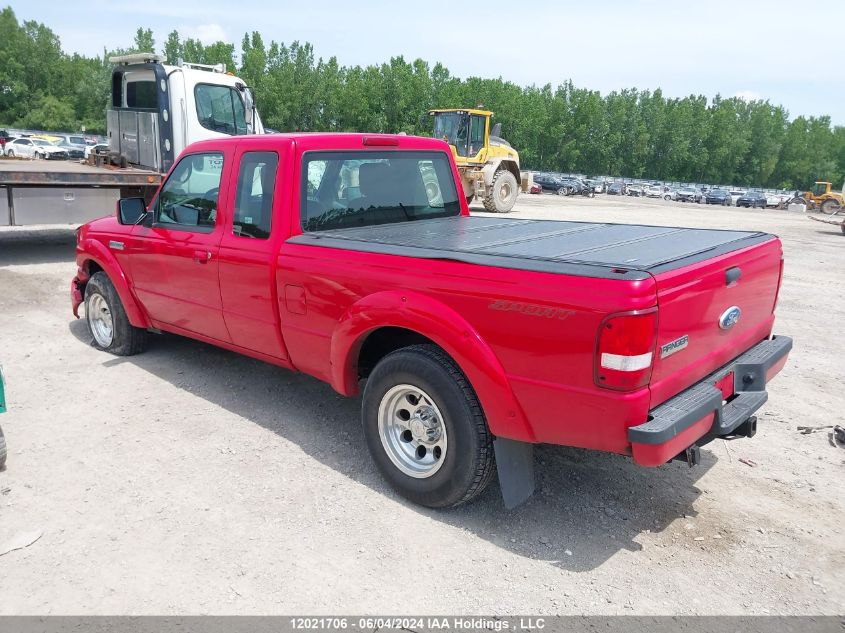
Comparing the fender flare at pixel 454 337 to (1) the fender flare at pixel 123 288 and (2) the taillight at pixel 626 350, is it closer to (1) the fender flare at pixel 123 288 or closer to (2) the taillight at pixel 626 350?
(2) the taillight at pixel 626 350

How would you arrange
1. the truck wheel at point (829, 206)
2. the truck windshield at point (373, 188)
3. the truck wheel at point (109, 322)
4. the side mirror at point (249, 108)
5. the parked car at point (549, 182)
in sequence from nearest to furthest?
the truck windshield at point (373, 188) < the truck wheel at point (109, 322) < the side mirror at point (249, 108) < the truck wheel at point (829, 206) < the parked car at point (549, 182)

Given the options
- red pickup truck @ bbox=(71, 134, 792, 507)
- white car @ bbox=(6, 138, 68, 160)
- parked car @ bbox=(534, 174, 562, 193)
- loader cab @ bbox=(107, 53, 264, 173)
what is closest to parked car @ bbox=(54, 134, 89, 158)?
white car @ bbox=(6, 138, 68, 160)

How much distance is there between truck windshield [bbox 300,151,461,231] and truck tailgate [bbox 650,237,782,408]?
2245 mm

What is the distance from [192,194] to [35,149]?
128 feet

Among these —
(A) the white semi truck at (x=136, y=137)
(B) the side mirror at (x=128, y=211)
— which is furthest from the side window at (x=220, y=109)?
(B) the side mirror at (x=128, y=211)

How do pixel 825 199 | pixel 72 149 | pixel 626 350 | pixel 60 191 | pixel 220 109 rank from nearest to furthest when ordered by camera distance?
pixel 626 350 → pixel 60 191 → pixel 220 109 → pixel 72 149 → pixel 825 199

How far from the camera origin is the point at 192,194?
4867 mm

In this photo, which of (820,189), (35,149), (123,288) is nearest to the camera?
(123,288)

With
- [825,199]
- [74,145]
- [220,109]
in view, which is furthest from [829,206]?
[74,145]

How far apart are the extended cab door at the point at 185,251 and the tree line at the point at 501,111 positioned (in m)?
42.4

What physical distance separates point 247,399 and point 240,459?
3.33 ft

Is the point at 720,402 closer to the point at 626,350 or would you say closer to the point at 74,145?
the point at 626,350

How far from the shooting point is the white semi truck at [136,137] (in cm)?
994

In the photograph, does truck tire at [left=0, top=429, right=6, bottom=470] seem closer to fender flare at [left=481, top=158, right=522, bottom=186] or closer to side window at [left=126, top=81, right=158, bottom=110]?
side window at [left=126, top=81, right=158, bottom=110]
